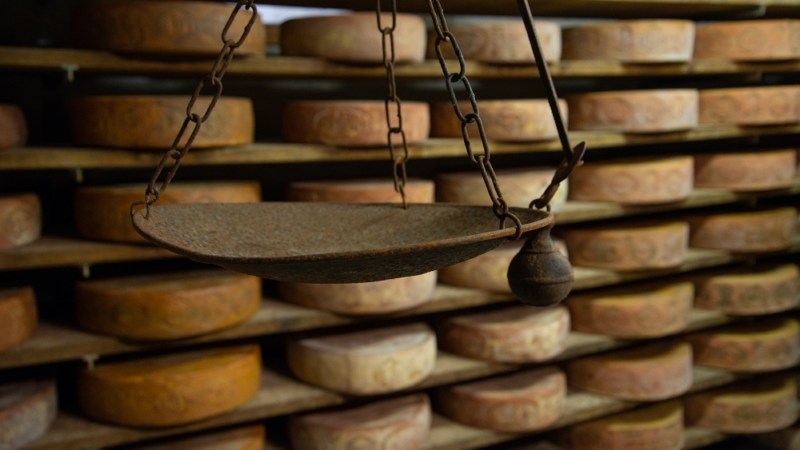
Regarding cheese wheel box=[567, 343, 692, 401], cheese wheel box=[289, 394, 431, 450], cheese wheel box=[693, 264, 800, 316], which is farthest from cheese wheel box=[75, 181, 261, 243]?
cheese wheel box=[693, 264, 800, 316]

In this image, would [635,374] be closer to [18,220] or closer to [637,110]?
[637,110]

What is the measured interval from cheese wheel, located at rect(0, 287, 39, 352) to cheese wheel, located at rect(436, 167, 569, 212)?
4.18ft

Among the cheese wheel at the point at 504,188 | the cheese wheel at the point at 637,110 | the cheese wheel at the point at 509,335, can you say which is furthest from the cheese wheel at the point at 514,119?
the cheese wheel at the point at 509,335

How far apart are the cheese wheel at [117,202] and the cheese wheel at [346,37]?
0.46 meters

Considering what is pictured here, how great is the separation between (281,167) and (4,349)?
1087mm

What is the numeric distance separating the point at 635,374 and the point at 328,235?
1572 mm

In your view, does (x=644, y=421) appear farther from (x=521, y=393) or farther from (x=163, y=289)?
(x=163, y=289)

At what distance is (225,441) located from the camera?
200 centimetres

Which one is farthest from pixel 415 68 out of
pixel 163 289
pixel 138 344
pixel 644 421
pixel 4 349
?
pixel 644 421

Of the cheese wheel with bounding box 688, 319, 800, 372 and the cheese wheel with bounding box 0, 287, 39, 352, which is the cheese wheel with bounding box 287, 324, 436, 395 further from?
the cheese wheel with bounding box 688, 319, 800, 372

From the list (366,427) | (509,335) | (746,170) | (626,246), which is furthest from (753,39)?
(366,427)

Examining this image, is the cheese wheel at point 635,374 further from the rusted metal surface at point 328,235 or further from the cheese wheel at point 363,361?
the rusted metal surface at point 328,235

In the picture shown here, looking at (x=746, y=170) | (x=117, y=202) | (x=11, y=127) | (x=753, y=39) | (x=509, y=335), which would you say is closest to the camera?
(x=11, y=127)

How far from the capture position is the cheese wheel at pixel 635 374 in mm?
2557
